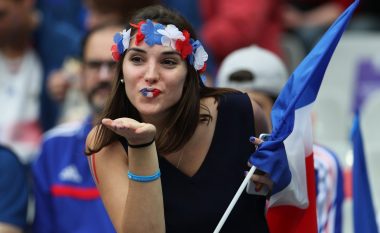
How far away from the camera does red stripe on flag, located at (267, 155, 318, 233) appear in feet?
12.6

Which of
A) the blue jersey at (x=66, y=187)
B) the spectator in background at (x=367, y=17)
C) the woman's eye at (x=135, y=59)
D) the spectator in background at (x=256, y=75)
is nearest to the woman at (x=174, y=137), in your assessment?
the woman's eye at (x=135, y=59)

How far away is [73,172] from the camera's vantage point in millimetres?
5297

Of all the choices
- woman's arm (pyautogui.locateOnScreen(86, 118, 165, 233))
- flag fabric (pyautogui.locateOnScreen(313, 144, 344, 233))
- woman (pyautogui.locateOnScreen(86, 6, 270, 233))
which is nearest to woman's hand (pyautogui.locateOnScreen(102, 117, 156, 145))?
woman's arm (pyautogui.locateOnScreen(86, 118, 165, 233))

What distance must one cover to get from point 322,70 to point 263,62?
1.14 m

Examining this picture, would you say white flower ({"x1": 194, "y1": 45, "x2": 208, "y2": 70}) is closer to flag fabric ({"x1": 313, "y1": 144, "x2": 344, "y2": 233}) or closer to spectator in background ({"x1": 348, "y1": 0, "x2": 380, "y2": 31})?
flag fabric ({"x1": 313, "y1": 144, "x2": 344, "y2": 233})

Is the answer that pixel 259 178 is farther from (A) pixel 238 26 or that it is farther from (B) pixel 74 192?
(A) pixel 238 26

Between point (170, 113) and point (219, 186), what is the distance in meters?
0.31

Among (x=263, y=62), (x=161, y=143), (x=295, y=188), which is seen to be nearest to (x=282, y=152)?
(x=295, y=188)

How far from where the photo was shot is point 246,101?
3846 millimetres

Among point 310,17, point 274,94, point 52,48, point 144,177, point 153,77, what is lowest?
point 144,177

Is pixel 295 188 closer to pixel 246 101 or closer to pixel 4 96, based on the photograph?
pixel 246 101

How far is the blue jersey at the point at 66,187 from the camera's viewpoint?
5.19m

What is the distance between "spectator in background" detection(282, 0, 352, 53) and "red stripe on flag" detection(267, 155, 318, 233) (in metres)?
3.63

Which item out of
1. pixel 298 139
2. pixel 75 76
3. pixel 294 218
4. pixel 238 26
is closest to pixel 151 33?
pixel 298 139
